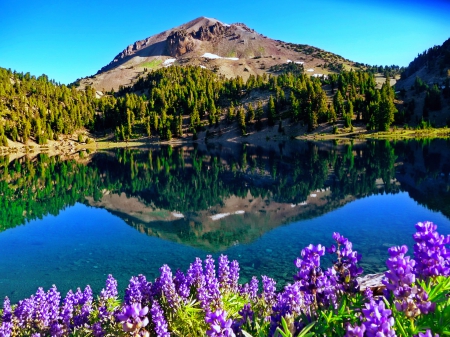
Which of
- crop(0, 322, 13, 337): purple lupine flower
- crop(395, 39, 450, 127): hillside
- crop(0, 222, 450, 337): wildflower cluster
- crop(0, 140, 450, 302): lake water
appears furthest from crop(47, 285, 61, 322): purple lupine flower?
crop(395, 39, 450, 127): hillside

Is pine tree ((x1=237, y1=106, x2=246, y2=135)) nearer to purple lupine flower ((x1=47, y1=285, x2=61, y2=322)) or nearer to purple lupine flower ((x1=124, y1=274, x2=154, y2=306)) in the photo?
purple lupine flower ((x1=47, y1=285, x2=61, y2=322))

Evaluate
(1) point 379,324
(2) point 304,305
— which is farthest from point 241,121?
(1) point 379,324

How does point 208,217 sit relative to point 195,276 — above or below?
below

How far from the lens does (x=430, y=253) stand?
10.2 feet

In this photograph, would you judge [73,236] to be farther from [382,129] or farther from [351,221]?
[382,129]

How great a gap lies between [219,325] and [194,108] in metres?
127

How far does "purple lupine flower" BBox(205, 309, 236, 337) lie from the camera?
2.66 meters

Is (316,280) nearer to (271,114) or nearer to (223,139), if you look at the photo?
(271,114)

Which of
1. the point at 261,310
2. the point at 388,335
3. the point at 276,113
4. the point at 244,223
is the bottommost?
the point at 244,223

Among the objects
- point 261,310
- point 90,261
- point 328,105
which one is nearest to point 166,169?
point 90,261

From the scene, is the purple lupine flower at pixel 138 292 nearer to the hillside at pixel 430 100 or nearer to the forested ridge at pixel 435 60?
the hillside at pixel 430 100

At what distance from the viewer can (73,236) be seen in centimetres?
2286

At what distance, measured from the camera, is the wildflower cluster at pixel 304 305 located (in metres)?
2.74

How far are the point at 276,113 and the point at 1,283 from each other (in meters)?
108
